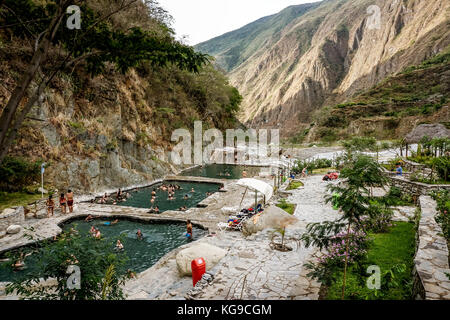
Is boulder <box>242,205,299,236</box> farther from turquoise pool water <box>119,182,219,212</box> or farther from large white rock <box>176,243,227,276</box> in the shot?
turquoise pool water <box>119,182,219,212</box>

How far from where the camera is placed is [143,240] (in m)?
11.7

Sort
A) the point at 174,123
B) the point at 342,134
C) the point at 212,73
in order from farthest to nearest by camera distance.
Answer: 1. the point at 342,134
2. the point at 212,73
3. the point at 174,123

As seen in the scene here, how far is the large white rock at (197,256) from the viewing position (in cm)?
749

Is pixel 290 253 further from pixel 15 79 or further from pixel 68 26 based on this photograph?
pixel 15 79

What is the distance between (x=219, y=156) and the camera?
3903 cm

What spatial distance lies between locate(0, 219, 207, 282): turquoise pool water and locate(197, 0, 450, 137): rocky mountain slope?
58085 mm

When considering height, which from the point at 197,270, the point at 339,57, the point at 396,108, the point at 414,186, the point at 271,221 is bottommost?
the point at 197,270

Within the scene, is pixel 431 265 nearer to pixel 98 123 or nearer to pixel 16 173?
pixel 16 173

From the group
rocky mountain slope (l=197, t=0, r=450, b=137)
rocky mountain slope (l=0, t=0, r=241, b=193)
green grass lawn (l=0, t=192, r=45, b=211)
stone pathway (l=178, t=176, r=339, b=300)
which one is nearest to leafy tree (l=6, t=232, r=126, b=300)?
stone pathway (l=178, t=176, r=339, b=300)

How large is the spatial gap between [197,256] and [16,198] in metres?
10.9

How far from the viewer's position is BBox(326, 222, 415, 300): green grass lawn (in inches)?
191

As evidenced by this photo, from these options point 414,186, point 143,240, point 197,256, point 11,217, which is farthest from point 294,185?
point 11,217

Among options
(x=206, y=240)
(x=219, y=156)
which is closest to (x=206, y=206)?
(x=206, y=240)
